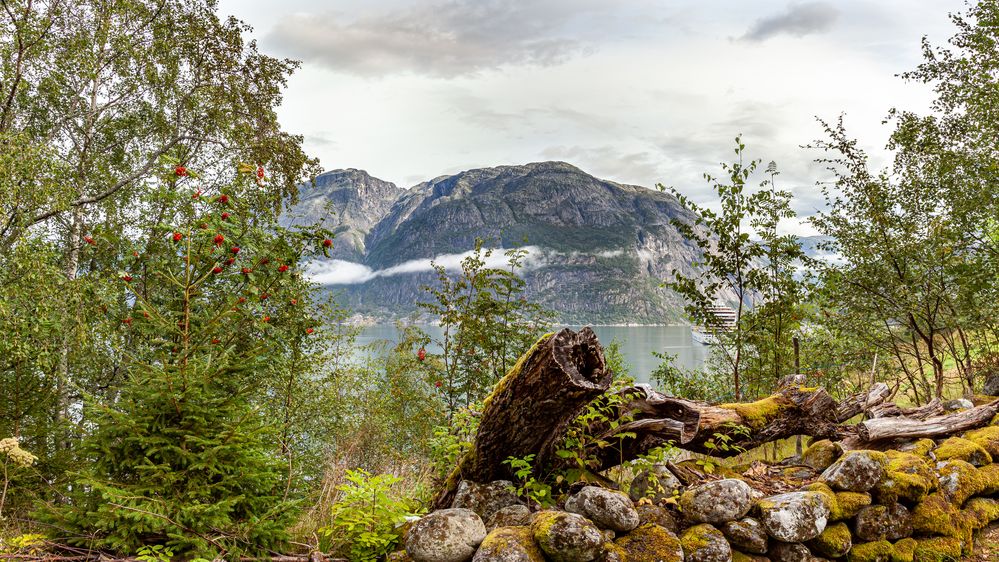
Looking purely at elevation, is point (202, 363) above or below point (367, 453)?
above

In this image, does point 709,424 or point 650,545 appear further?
point 709,424

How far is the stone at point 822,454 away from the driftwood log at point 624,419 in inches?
10.4

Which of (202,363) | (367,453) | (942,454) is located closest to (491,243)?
(202,363)

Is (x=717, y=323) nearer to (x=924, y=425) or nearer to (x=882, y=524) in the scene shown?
(x=924, y=425)

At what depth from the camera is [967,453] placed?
18.6ft

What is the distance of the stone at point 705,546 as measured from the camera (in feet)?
12.7

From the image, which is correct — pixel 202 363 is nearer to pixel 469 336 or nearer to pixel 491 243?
pixel 469 336

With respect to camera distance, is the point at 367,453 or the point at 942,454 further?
the point at 367,453

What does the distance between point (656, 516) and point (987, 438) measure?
4.87 m

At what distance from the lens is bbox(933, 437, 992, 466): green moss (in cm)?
563

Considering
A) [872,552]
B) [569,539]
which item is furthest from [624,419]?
[872,552]

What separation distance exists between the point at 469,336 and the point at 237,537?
5939 mm

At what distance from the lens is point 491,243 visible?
1021 centimetres

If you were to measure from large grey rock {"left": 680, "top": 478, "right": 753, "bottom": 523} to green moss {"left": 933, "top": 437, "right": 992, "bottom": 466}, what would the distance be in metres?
3.30
